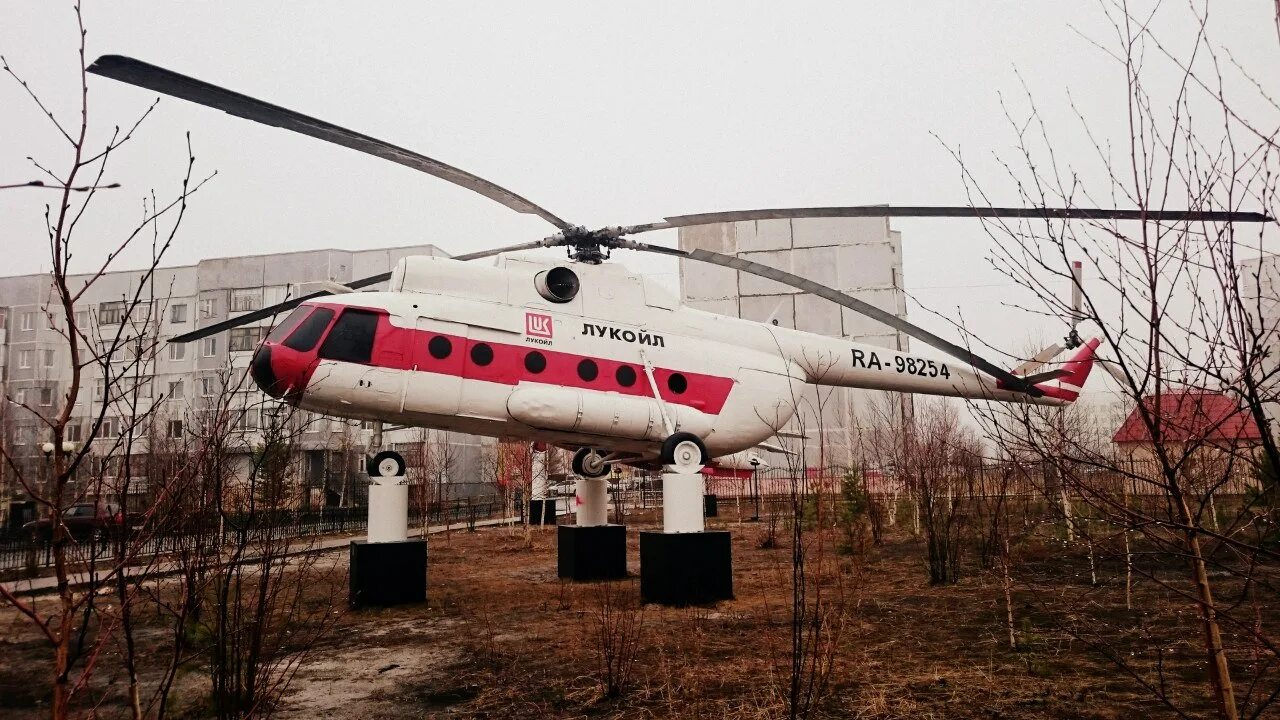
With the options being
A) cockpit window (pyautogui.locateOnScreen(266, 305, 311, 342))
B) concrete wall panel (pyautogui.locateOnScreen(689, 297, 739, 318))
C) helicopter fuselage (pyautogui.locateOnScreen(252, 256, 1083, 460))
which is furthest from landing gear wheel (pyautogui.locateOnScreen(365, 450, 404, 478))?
concrete wall panel (pyautogui.locateOnScreen(689, 297, 739, 318))

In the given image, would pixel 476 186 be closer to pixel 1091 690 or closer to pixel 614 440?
pixel 614 440

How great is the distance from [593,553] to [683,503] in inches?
119

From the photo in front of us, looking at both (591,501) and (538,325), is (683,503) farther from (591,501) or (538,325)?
(591,501)

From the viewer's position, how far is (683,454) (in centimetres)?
1006

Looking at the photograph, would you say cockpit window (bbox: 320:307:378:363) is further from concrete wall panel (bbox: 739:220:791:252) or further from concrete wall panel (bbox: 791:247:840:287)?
concrete wall panel (bbox: 739:220:791:252)

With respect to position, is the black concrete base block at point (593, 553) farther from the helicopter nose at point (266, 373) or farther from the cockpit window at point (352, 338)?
the helicopter nose at point (266, 373)

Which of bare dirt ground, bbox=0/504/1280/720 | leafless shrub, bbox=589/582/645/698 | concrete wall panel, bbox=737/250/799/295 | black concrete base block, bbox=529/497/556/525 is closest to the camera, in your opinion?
bare dirt ground, bbox=0/504/1280/720

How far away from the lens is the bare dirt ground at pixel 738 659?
5.37 metres

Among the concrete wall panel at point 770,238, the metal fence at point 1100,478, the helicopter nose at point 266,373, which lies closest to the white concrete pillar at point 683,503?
the metal fence at point 1100,478

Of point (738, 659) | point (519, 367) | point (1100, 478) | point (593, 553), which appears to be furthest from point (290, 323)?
point (1100, 478)

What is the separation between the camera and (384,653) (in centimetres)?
741

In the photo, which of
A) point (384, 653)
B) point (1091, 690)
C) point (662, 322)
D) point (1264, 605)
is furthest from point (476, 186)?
point (1264, 605)

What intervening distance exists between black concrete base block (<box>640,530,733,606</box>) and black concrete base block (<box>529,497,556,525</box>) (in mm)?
14437

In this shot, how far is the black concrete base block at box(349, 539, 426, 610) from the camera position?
32.3ft
